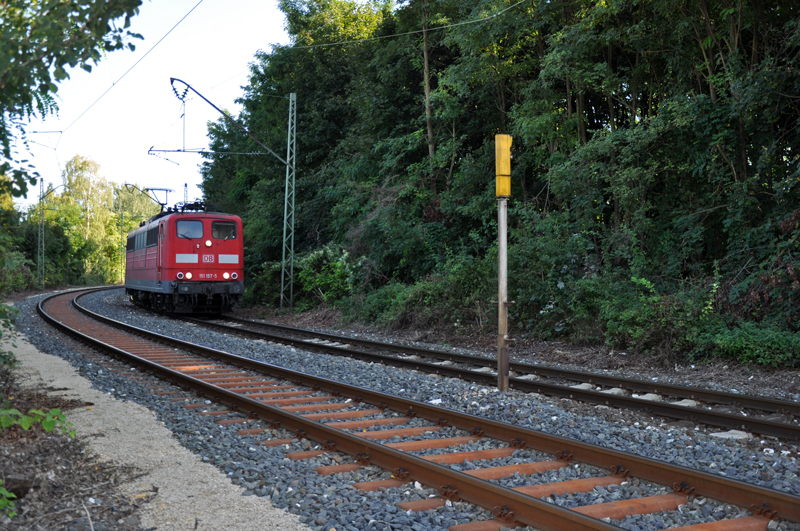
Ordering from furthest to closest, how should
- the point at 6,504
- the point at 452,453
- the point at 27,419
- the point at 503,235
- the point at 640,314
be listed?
the point at 640,314, the point at 503,235, the point at 452,453, the point at 27,419, the point at 6,504

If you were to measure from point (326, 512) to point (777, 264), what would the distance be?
10270mm

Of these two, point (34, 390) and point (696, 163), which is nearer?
point (34, 390)

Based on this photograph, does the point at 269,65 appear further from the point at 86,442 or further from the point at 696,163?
the point at 86,442

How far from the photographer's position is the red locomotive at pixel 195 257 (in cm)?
1980

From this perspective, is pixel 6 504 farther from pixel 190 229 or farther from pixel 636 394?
pixel 190 229

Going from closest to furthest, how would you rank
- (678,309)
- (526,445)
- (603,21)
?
1. (526,445)
2. (678,309)
3. (603,21)

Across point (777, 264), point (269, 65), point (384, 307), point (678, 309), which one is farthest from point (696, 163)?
point (269, 65)

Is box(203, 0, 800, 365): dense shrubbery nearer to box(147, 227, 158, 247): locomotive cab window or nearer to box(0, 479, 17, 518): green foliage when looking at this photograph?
box(147, 227, 158, 247): locomotive cab window

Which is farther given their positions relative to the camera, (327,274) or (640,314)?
(327,274)

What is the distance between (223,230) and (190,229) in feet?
3.60

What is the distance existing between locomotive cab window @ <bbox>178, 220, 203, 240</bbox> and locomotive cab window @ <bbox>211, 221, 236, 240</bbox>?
16.3 inches

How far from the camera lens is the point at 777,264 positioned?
11.2 meters

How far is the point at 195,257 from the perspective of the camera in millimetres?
20078

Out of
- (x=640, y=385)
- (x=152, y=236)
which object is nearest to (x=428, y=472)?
(x=640, y=385)
